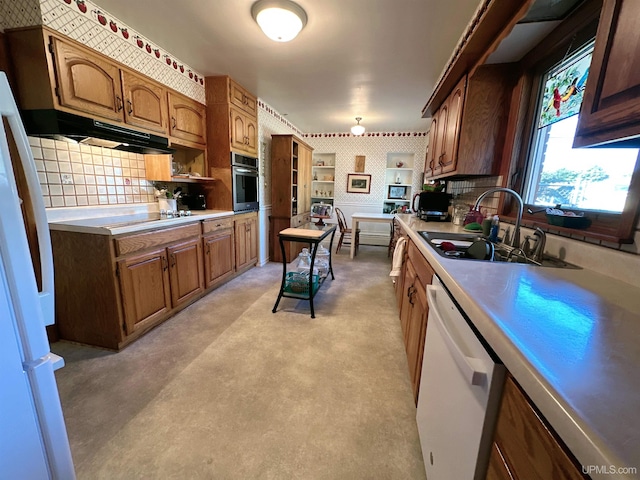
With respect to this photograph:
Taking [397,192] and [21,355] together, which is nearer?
[21,355]

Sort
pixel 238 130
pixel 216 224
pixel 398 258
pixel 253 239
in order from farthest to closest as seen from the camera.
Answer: pixel 253 239, pixel 238 130, pixel 216 224, pixel 398 258

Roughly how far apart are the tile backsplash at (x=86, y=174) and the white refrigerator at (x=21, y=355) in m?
1.50

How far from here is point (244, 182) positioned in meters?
3.40

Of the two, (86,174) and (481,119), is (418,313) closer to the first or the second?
(481,119)

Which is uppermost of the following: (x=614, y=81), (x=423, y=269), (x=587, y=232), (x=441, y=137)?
(x=441, y=137)

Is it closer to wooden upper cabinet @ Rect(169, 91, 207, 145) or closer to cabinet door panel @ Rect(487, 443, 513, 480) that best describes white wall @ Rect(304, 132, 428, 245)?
wooden upper cabinet @ Rect(169, 91, 207, 145)

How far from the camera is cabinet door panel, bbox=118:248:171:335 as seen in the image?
5.98 feet

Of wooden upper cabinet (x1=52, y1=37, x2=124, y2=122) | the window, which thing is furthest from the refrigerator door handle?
the window

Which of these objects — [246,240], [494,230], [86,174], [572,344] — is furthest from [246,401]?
[246,240]

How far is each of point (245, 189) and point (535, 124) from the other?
301 centimetres

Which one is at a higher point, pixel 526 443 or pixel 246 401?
pixel 526 443

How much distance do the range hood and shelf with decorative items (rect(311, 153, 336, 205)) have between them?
4.34 metres

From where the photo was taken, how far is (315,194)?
629cm

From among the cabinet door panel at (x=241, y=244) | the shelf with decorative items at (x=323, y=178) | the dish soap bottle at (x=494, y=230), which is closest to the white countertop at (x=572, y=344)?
the dish soap bottle at (x=494, y=230)
